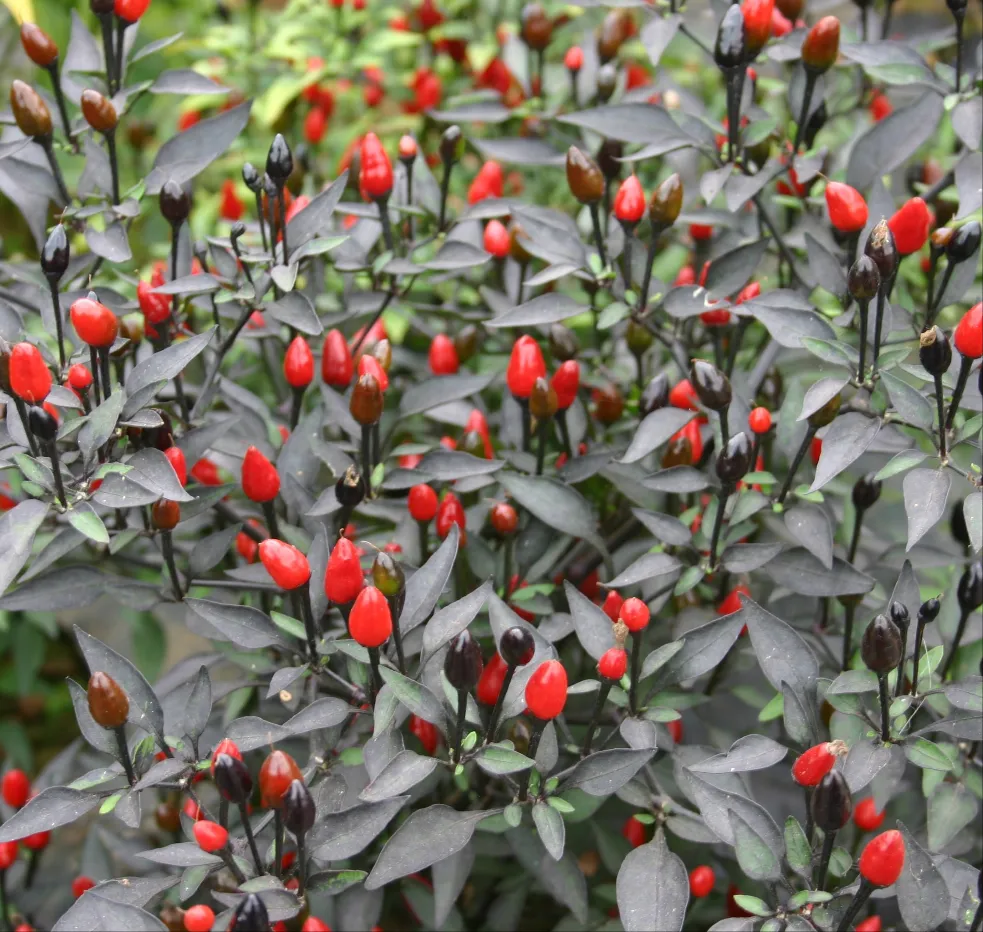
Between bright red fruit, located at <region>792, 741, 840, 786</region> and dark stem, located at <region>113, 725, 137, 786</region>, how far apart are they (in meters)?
0.57

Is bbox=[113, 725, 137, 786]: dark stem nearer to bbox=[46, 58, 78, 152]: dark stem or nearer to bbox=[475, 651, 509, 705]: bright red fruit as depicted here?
bbox=[475, 651, 509, 705]: bright red fruit

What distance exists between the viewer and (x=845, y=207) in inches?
45.1

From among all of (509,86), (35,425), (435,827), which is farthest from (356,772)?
(509,86)

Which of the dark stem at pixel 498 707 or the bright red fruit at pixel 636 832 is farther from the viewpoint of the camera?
the bright red fruit at pixel 636 832

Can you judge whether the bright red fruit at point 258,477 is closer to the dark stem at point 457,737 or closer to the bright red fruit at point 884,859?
the dark stem at point 457,737

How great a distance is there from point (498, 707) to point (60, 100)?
870mm

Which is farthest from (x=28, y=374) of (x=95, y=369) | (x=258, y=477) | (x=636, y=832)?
(x=636, y=832)

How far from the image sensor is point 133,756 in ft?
3.47

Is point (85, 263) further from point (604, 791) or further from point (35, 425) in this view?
point (604, 791)

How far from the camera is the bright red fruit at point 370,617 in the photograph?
0.92 m

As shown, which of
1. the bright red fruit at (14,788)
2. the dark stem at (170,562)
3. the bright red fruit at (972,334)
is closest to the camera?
the bright red fruit at (972,334)

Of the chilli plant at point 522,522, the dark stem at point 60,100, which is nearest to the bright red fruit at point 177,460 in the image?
the chilli plant at point 522,522

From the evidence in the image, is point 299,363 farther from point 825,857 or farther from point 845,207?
point 825,857

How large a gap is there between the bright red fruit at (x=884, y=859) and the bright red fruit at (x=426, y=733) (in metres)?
0.50
